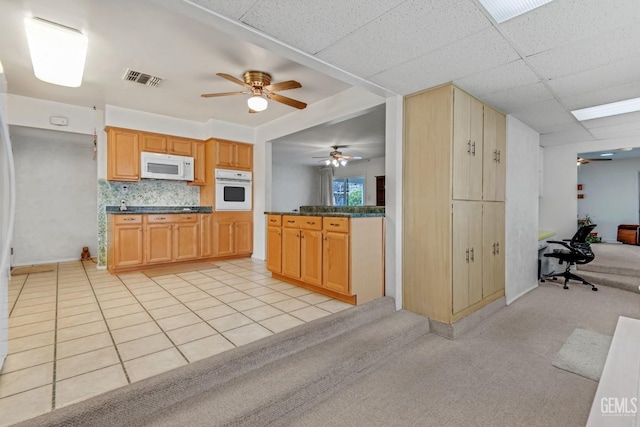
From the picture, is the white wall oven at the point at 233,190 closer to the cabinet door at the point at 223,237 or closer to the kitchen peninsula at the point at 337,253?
the cabinet door at the point at 223,237

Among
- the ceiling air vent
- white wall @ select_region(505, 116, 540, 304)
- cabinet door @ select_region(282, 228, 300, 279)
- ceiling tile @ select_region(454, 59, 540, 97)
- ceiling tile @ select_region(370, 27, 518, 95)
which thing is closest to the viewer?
ceiling tile @ select_region(370, 27, 518, 95)

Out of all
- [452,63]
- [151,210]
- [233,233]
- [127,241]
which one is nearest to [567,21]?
[452,63]

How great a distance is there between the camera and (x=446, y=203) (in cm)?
277

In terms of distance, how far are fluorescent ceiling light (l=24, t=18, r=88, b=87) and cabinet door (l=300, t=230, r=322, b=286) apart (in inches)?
109

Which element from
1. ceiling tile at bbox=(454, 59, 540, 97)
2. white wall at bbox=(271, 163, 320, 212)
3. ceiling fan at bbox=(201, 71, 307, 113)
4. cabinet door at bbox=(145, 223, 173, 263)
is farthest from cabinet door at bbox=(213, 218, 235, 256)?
ceiling tile at bbox=(454, 59, 540, 97)

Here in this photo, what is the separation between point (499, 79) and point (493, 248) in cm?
187

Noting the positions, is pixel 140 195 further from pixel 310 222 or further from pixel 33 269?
pixel 310 222

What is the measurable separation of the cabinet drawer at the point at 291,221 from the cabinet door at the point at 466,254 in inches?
68.2

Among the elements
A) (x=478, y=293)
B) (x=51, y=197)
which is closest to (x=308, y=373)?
(x=478, y=293)

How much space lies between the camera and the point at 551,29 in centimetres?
185

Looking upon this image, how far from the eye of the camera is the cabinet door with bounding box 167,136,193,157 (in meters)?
5.15

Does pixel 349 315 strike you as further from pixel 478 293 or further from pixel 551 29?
pixel 551 29

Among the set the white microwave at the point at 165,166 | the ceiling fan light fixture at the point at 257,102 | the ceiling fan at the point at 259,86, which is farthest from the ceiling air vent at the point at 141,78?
the white microwave at the point at 165,166

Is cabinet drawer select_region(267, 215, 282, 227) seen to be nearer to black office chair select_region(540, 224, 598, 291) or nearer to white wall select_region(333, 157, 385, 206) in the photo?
black office chair select_region(540, 224, 598, 291)
